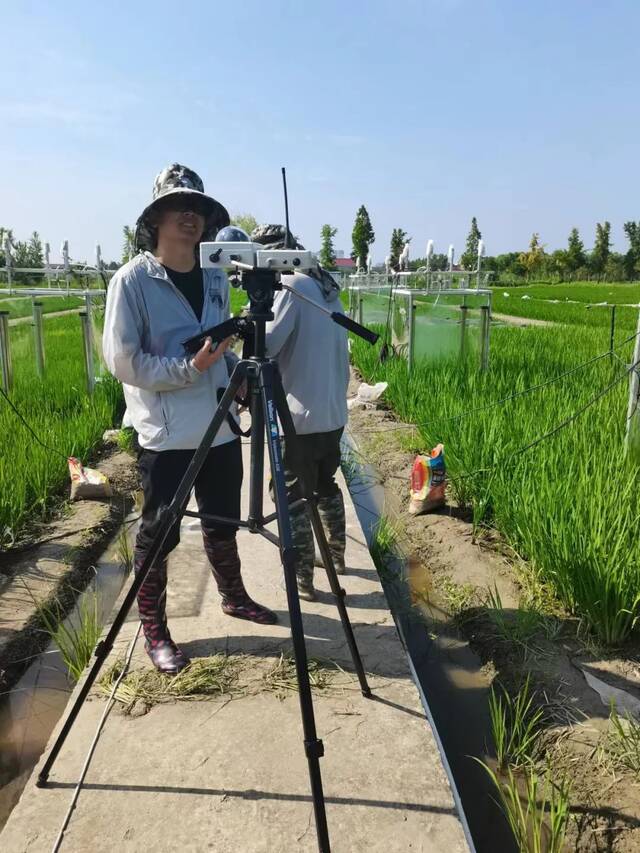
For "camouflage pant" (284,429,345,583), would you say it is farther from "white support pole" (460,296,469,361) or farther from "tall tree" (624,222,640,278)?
"tall tree" (624,222,640,278)

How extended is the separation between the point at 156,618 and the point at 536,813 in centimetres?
135

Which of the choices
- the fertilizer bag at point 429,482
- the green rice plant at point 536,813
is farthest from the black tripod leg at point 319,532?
the fertilizer bag at point 429,482

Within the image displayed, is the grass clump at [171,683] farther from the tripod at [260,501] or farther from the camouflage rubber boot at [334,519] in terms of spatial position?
the camouflage rubber boot at [334,519]

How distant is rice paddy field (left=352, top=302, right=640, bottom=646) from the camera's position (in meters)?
2.46

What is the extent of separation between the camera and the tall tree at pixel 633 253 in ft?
195

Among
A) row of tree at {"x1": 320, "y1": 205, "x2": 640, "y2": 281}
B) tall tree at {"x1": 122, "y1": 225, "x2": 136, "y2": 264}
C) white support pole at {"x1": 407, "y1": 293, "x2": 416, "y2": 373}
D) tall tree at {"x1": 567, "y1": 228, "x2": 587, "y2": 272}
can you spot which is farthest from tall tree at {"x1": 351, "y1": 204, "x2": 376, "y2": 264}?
white support pole at {"x1": 407, "y1": 293, "x2": 416, "y2": 373}

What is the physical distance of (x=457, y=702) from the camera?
95.0 inches

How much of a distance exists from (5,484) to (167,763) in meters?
2.15

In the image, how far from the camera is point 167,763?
1.86 m

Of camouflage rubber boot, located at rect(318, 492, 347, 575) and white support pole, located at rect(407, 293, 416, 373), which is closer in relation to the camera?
camouflage rubber boot, located at rect(318, 492, 347, 575)

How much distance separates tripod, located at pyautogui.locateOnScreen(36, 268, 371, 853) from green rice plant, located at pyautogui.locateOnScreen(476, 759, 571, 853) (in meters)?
0.53

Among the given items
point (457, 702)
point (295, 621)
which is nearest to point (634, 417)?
point (457, 702)

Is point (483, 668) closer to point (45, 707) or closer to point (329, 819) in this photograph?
point (329, 819)

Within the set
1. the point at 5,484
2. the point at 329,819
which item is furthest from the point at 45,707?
the point at 5,484
